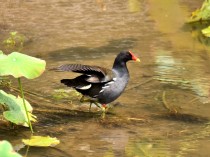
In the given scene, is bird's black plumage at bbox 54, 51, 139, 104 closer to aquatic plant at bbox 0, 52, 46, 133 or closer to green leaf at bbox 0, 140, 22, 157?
aquatic plant at bbox 0, 52, 46, 133

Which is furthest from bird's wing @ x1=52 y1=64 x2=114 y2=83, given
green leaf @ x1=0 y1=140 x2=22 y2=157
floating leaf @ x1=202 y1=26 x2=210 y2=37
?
floating leaf @ x1=202 y1=26 x2=210 y2=37

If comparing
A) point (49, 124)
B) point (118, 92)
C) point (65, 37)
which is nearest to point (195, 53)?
point (65, 37)

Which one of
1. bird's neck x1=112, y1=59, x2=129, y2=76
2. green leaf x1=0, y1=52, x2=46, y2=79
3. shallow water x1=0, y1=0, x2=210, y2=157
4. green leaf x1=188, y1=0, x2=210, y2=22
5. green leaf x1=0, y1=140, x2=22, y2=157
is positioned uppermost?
green leaf x1=0, y1=52, x2=46, y2=79

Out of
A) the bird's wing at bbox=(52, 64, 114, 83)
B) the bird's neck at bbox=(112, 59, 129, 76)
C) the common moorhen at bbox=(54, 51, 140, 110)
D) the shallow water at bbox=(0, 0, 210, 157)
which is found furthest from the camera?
the bird's neck at bbox=(112, 59, 129, 76)

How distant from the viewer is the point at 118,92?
5.90 m

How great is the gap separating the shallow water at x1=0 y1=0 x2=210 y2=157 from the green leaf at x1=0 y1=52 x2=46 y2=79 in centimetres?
64

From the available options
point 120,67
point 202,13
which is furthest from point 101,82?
point 202,13

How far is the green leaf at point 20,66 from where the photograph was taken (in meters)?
4.87

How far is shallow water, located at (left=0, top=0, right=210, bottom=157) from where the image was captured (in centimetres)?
532

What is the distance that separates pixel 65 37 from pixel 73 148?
149 inches

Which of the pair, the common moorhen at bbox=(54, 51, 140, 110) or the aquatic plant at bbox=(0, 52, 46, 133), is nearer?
the aquatic plant at bbox=(0, 52, 46, 133)

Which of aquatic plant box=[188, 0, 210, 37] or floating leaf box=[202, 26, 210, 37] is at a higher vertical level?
aquatic plant box=[188, 0, 210, 37]

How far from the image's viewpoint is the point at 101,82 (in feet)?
19.1

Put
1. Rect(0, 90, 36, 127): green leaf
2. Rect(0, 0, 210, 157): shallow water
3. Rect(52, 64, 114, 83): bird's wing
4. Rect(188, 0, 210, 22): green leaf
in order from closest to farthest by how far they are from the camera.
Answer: Rect(0, 90, 36, 127): green leaf → Rect(0, 0, 210, 157): shallow water → Rect(52, 64, 114, 83): bird's wing → Rect(188, 0, 210, 22): green leaf
